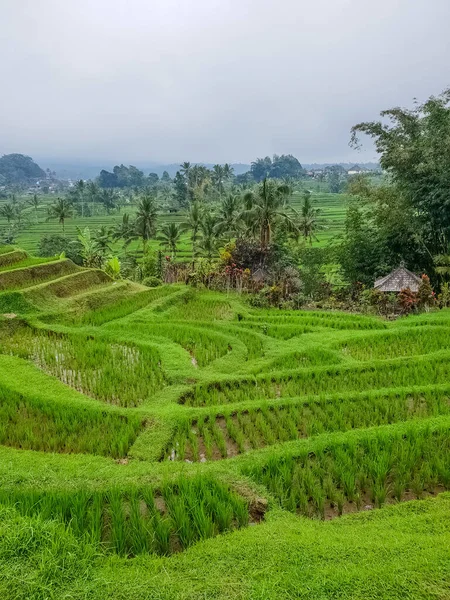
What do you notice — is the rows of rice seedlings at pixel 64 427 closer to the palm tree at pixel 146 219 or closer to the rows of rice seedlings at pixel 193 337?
the rows of rice seedlings at pixel 193 337

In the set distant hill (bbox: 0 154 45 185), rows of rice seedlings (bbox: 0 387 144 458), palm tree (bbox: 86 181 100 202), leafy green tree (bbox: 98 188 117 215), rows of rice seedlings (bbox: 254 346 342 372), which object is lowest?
rows of rice seedlings (bbox: 0 387 144 458)

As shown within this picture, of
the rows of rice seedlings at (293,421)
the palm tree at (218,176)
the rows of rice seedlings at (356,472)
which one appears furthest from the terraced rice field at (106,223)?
the rows of rice seedlings at (356,472)

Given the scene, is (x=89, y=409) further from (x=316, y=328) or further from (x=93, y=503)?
(x=316, y=328)

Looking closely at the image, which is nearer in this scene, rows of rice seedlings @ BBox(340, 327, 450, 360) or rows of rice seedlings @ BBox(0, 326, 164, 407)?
rows of rice seedlings @ BBox(0, 326, 164, 407)

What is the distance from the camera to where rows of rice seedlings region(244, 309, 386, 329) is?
10109 millimetres

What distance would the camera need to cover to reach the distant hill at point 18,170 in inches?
5738

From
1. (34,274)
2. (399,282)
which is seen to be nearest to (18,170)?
(34,274)

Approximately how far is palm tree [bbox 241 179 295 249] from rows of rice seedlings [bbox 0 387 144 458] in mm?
13885

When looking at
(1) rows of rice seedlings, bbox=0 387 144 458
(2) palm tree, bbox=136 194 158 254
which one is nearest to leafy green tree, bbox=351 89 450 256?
(1) rows of rice seedlings, bbox=0 387 144 458

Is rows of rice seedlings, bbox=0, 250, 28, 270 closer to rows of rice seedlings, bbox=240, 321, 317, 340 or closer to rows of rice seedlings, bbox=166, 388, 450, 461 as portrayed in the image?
rows of rice seedlings, bbox=240, 321, 317, 340

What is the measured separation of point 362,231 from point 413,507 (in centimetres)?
1435

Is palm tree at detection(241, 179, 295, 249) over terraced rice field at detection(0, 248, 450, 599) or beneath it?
over

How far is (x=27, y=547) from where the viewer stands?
9.10ft

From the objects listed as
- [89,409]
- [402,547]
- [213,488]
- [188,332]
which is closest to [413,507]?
[402,547]
